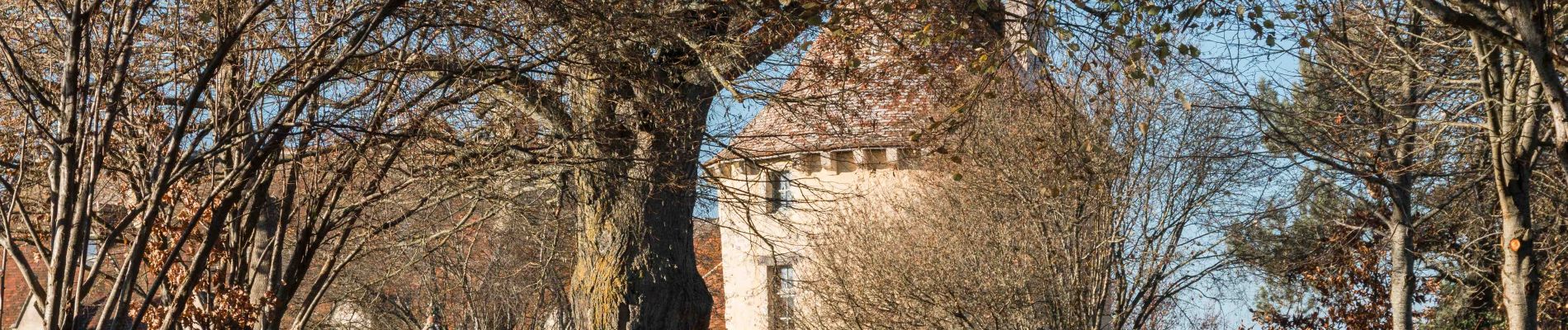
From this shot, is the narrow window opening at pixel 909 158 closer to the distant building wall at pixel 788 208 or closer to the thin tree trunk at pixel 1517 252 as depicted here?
the distant building wall at pixel 788 208

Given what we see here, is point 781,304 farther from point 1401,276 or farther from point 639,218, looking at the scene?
point 639,218

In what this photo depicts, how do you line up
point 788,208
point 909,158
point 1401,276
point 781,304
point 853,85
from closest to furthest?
1. point 853,85
2. point 788,208
3. point 1401,276
4. point 909,158
5. point 781,304

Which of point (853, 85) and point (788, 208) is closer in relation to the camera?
point (853, 85)

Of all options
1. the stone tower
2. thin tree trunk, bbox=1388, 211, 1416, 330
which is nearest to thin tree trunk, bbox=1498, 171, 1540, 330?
the stone tower

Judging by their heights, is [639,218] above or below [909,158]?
below

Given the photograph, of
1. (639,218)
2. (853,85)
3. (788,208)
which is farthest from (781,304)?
(853,85)

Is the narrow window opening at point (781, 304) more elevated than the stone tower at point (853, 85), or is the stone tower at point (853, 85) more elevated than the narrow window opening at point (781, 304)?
the narrow window opening at point (781, 304)

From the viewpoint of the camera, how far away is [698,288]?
10.3 metres

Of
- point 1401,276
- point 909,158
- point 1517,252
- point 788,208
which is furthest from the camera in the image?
point 909,158

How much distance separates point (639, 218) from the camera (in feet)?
32.9

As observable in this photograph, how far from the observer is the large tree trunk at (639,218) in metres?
9.59

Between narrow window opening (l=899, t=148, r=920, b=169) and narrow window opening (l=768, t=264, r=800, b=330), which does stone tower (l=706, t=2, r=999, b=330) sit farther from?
narrow window opening (l=768, t=264, r=800, b=330)

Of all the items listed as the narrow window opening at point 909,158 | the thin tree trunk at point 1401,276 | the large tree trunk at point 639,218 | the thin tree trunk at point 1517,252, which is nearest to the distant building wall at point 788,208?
the narrow window opening at point 909,158

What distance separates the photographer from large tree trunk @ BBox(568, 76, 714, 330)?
959 centimetres
